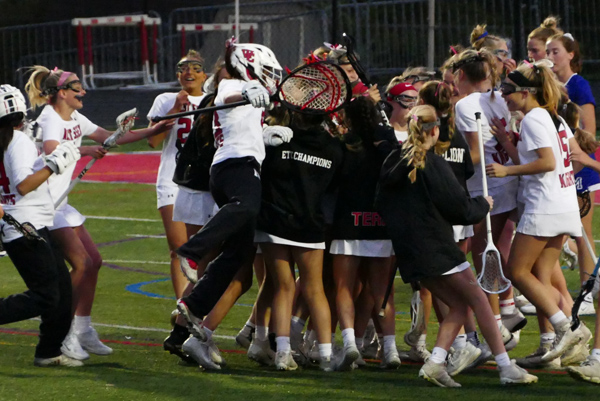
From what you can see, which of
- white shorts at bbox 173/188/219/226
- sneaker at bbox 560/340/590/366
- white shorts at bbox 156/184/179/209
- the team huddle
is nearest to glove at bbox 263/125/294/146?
the team huddle

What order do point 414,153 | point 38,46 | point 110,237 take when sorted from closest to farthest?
point 414,153, point 110,237, point 38,46

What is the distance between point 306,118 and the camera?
7293mm

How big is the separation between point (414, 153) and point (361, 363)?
5.31 feet

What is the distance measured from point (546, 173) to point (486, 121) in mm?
765

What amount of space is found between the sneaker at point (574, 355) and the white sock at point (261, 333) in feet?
6.28

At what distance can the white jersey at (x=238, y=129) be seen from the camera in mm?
7258

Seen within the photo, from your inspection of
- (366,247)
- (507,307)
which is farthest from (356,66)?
(507,307)

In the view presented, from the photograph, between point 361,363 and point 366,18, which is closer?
point 361,363

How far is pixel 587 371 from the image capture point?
6.65 m

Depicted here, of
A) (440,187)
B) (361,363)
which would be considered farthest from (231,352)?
(440,187)

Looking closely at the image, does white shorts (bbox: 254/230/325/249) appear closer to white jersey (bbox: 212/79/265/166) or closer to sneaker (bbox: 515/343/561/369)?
white jersey (bbox: 212/79/265/166)

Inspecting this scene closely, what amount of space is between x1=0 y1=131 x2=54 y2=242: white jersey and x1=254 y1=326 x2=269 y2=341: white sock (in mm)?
1547

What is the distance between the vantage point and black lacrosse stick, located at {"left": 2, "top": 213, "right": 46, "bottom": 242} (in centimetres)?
707

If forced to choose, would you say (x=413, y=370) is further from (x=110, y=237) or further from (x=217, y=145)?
(x=110, y=237)
